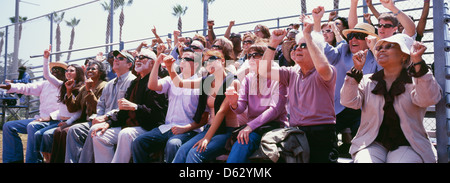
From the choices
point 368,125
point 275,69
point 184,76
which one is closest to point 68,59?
point 184,76

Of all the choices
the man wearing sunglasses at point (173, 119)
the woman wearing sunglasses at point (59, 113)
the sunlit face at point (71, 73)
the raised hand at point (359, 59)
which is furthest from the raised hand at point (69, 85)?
the raised hand at point (359, 59)

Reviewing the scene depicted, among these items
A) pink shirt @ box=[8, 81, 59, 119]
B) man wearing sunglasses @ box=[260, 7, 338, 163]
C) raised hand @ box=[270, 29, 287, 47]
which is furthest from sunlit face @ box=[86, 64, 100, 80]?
man wearing sunglasses @ box=[260, 7, 338, 163]

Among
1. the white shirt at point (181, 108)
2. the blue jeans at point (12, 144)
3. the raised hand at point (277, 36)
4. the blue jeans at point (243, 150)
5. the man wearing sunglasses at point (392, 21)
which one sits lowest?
the blue jeans at point (12, 144)

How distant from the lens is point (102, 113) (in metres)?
4.78

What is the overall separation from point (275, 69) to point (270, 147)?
30.4 inches

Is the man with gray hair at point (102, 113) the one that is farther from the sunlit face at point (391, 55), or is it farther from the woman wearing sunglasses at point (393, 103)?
the sunlit face at point (391, 55)

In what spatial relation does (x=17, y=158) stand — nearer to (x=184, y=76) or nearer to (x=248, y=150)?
(x=184, y=76)

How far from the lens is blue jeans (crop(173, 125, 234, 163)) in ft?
10.7

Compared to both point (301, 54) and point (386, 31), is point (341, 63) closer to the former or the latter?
point (386, 31)

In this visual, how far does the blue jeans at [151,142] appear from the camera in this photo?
12.3 feet

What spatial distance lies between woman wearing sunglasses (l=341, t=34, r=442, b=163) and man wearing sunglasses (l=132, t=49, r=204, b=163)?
5.81ft

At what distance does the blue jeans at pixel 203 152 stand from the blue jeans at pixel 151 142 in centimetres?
23

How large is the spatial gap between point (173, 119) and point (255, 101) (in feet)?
3.70

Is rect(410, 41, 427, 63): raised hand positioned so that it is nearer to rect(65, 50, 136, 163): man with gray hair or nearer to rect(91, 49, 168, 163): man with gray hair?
rect(91, 49, 168, 163): man with gray hair
